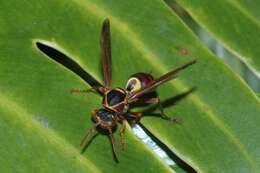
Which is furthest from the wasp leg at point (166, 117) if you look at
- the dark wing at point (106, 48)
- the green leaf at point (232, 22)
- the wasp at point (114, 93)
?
the green leaf at point (232, 22)

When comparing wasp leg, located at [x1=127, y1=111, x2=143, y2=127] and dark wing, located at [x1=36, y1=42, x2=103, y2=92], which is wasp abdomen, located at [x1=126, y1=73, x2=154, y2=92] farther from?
dark wing, located at [x1=36, y1=42, x2=103, y2=92]

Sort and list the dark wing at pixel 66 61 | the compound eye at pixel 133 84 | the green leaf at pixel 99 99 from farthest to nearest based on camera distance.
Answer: the dark wing at pixel 66 61 < the compound eye at pixel 133 84 < the green leaf at pixel 99 99

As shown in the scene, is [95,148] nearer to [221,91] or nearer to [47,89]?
[47,89]

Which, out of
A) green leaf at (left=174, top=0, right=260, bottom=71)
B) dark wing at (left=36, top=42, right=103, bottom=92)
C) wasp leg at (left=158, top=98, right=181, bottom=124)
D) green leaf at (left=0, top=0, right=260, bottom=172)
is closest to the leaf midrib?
green leaf at (left=0, top=0, right=260, bottom=172)

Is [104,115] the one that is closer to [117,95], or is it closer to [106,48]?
[117,95]

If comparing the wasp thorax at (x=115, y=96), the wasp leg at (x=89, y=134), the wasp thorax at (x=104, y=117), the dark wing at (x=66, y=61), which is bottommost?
the wasp leg at (x=89, y=134)

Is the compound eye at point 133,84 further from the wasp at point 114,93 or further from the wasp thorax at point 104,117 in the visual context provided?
the wasp thorax at point 104,117

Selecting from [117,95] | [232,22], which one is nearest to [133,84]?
[117,95]

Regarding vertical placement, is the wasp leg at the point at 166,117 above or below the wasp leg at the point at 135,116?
below
